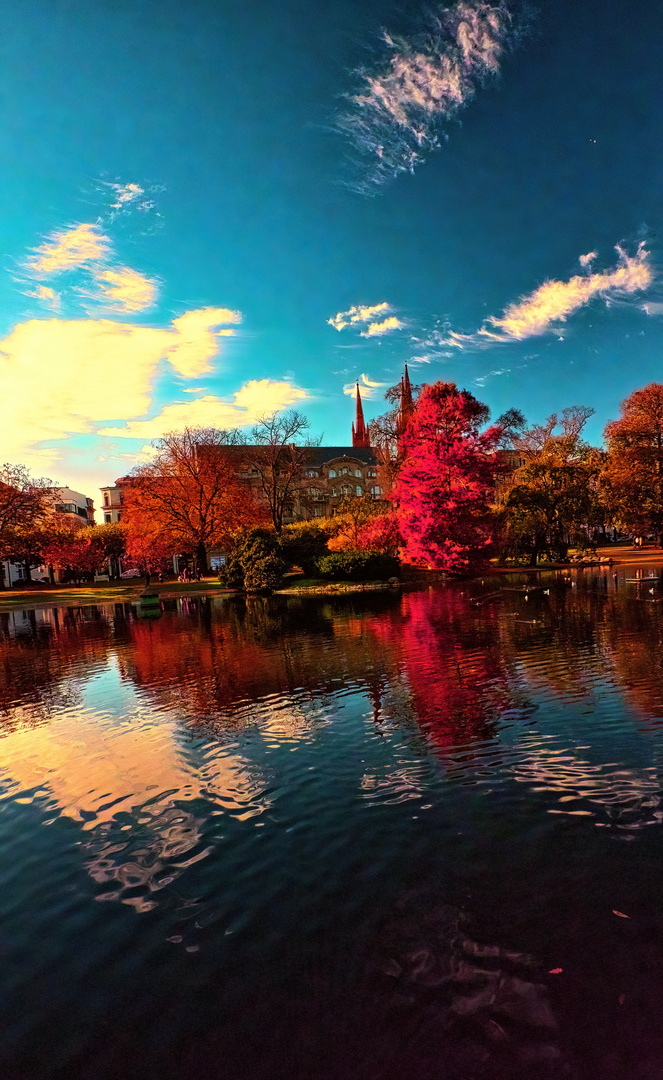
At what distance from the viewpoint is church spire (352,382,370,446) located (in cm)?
11104

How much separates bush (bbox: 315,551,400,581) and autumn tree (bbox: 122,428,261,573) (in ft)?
35.2

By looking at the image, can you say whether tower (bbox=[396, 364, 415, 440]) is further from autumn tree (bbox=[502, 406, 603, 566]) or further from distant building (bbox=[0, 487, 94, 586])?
distant building (bbox=[0, 487, 94, 586])

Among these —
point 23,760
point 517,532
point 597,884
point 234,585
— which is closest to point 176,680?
point 23,760

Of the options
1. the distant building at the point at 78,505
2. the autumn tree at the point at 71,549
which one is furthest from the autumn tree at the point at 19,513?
the distant building at the point at 78,505

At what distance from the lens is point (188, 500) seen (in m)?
42.9

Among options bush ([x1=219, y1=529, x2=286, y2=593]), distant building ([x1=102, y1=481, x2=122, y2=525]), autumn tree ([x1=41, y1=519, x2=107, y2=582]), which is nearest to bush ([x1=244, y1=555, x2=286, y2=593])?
bush ([x1=219, y1=529, x2=286, y2=593])

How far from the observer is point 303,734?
8.61 metres

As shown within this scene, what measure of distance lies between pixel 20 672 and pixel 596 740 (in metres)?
14.9

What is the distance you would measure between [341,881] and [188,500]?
4007cm

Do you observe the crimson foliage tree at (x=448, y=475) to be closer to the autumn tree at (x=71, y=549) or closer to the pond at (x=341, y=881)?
the pond at (x=341, y=881)

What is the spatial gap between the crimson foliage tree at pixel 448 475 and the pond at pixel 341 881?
2077 centimetres

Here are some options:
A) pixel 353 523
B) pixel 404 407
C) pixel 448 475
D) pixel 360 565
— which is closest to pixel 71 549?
pixel 353 523

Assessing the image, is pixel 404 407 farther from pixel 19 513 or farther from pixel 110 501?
pixel 110 501

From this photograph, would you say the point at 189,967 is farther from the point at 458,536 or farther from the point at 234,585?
the point at 234,585
